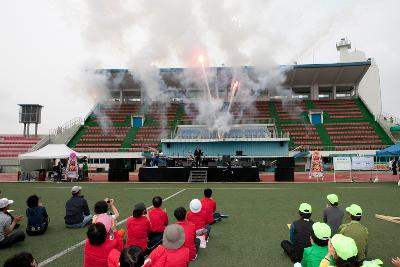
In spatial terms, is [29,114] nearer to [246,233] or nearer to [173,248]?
[246,233]

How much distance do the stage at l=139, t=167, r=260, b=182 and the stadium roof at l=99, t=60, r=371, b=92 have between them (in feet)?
81.7

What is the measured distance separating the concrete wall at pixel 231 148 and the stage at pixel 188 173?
1454cm

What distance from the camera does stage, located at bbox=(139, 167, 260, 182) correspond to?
27938 mm

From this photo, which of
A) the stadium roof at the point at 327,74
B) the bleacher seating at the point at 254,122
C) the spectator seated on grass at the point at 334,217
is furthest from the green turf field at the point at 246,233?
the stadium roof at the point at 327,74

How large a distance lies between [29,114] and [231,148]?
33128 mm

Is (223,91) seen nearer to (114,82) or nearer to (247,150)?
(247,150)

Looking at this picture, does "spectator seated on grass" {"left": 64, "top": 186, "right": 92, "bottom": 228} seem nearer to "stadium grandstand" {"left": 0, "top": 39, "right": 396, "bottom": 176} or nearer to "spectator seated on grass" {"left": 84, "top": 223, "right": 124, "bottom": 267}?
"spectator seated on grass" {"left": 84, "top": 223, "right": 124, "bottom": 267}

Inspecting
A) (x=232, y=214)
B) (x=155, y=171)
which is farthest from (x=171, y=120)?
(x=232, y=214)

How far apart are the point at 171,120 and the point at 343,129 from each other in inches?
1065

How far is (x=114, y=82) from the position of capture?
56.6 metres

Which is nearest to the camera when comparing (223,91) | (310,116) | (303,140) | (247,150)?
(247,150)

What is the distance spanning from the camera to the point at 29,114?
51.3 metres

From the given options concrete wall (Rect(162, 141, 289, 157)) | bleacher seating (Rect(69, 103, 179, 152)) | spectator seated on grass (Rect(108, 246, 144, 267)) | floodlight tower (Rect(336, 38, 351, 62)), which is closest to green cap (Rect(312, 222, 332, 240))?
spectator seated on grass (Rect(108, 246, 144, 267))

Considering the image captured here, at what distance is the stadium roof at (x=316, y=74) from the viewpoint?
51281mm
